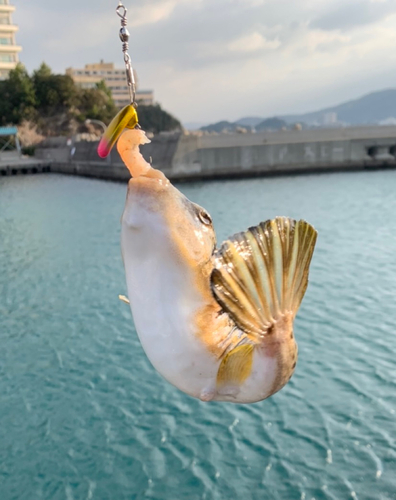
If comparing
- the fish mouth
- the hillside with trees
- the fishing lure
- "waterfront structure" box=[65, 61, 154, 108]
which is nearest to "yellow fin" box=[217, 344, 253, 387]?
the fishing lure

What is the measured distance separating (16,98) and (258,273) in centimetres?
9656

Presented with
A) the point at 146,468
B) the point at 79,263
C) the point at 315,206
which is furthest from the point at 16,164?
the point at 146,468

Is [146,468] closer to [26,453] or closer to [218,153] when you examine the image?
[26,453]

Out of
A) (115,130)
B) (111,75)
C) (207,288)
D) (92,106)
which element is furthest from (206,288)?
(111,75)

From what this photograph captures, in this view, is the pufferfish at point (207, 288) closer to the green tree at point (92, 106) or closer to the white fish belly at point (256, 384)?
the white fish belly at point (256, 384)

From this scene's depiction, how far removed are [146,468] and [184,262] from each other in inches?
243

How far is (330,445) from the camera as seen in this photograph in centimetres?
791

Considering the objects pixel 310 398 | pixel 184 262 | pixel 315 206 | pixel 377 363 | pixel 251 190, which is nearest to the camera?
pixel 184 262

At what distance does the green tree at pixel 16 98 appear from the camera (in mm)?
88500

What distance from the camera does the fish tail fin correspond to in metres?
2.34

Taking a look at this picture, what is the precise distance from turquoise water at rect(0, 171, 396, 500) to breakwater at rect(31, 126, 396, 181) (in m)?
30.3

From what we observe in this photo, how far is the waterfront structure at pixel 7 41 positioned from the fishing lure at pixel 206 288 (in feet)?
366

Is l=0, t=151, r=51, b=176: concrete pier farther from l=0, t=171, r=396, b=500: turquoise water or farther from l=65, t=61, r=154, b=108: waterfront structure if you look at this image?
l=65, t=61, r=154, b=108: waterfront structure

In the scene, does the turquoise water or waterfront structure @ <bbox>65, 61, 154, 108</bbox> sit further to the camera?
waterfront structure @ <bbox>65, 61, 154, 108</bbox>
